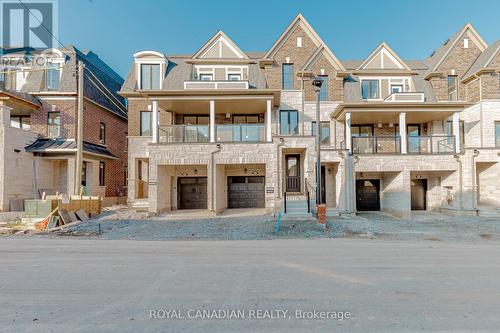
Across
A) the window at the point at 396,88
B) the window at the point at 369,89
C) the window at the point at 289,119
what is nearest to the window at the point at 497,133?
the window at the point at 396,88

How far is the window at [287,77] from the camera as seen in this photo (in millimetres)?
19000

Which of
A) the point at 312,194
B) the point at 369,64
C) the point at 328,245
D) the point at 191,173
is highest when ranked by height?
the point at 369,64

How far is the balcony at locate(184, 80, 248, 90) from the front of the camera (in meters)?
16.6

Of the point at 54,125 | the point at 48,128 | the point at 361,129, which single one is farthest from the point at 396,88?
the point at 48,128

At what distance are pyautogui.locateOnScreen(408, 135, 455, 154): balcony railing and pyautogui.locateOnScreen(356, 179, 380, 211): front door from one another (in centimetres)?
331

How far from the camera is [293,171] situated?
17734 mm

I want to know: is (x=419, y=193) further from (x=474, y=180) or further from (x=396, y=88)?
(x=396, y=88)

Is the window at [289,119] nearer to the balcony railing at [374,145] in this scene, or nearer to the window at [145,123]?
the balcony railing at [374,145]

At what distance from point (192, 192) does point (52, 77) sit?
1411 centimetres

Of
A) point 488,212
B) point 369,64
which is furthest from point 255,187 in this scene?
point 488,212

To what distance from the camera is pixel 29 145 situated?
57.3ft

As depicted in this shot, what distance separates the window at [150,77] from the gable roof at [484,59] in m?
23.4

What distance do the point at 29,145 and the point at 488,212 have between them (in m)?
30.2

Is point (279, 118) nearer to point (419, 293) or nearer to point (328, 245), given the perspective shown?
point (328, 245)
